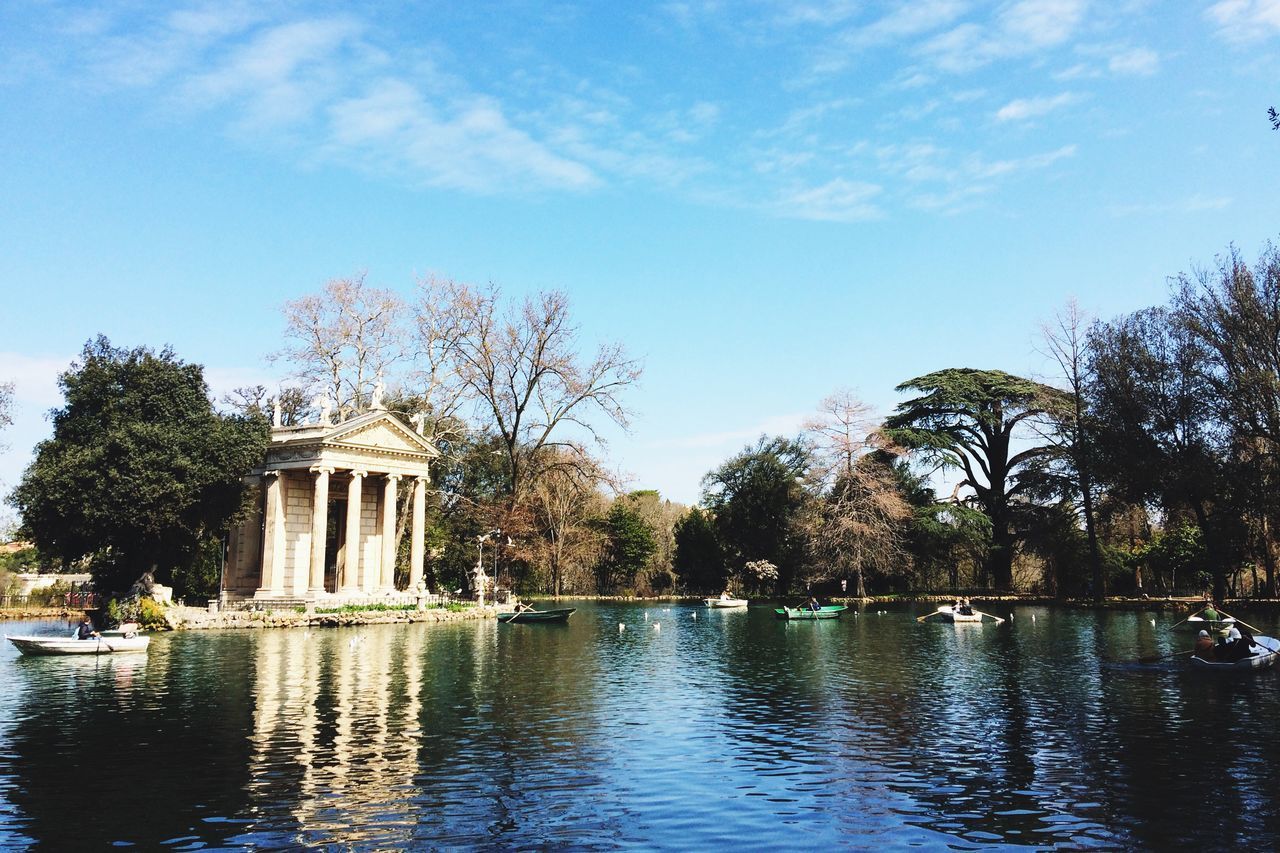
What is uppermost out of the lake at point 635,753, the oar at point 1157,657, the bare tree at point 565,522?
the bare tree at point 565,522

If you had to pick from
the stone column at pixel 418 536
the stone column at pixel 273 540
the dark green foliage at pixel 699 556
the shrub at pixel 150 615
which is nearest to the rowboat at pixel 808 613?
the stone column at pixel 418 536

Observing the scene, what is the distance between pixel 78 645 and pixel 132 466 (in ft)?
37.6

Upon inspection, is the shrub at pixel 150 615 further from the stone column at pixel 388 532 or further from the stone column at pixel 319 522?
the stone column at pixel 388 532

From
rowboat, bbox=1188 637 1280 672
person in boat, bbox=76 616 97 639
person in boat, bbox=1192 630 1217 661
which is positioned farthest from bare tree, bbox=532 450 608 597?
rowboat, bbox=1188 637 1280 672

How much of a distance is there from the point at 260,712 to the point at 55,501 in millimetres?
25866

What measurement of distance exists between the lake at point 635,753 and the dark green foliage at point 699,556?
5736cm

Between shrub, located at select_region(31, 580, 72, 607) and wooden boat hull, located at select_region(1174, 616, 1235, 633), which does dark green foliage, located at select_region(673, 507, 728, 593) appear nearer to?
wooden boat hull, located at select_region(1174, 616, 1235, 633)

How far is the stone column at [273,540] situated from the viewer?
50.1 metres

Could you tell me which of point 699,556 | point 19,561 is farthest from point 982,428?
point 19,561

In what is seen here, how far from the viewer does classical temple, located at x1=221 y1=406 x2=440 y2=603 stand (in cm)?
5025

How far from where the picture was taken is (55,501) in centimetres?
3881

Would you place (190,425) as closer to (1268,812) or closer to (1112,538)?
(1268,812)

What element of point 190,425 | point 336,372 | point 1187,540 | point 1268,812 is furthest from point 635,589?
point 1268,812

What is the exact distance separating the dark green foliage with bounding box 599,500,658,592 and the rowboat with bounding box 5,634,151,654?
187 ft
